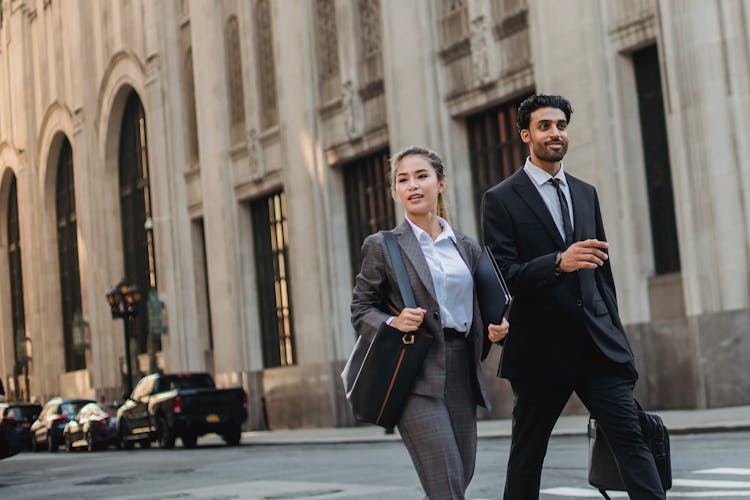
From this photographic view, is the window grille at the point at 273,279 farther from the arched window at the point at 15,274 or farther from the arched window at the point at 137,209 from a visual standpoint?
the arched window at the point at 15,274

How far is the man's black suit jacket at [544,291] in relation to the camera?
6.17 m

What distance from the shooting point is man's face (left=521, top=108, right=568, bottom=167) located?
20.9 ft

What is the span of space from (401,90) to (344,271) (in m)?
6.14

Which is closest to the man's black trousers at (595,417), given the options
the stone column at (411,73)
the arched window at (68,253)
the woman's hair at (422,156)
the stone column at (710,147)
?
the woman's hair at (422,156)

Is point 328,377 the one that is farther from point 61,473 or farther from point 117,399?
point 117,399

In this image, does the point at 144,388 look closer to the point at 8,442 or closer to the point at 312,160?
the point at 312,160

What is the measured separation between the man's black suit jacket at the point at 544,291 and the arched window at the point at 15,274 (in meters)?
64.9

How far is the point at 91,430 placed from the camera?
33.7 meters

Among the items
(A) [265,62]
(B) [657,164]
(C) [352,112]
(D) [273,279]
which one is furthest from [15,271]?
(B) [657,164]

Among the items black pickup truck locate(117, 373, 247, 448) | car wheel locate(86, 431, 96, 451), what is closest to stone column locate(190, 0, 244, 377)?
car wheel locate(86, 431, 96, 451)

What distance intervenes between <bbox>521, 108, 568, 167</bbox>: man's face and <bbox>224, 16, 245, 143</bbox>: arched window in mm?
35453

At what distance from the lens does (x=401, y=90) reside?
31859mm

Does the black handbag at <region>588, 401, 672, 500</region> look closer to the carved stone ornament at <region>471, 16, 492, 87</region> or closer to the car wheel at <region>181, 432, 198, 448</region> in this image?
the carved stone ornament at <region>471, 16, 492, 87</region>

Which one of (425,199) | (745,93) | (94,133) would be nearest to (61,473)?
(745,93)
